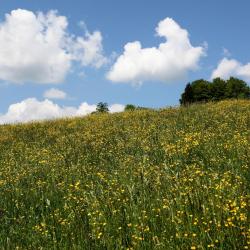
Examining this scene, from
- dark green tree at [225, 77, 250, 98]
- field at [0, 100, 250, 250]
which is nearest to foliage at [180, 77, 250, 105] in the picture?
dark green tree at [225, 77, 250, 98]

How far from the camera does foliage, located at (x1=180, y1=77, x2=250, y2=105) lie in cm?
7706

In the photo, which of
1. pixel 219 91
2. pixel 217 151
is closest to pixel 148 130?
pixel 217 151

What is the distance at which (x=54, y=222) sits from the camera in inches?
343

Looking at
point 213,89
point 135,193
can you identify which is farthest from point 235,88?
point 135,193

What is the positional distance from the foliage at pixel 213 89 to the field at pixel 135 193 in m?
59.7

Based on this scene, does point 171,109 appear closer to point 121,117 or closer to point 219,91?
point 121,117

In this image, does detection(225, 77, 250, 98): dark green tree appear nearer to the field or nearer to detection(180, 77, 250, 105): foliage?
detection(180, 77, 250, 105): foliage

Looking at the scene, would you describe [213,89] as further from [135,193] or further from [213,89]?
[135,193]

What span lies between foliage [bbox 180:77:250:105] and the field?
196 feet

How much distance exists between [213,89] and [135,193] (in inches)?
2826

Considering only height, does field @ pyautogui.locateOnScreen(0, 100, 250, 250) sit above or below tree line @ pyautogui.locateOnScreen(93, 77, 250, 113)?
below

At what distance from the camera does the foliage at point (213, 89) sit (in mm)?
77062

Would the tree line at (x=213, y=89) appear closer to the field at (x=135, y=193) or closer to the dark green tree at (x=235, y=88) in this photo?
the dark green tree at (x=235, y=88)

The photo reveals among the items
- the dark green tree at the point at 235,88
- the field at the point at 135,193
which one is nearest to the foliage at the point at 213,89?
the dark green tree at the point at 235,88
